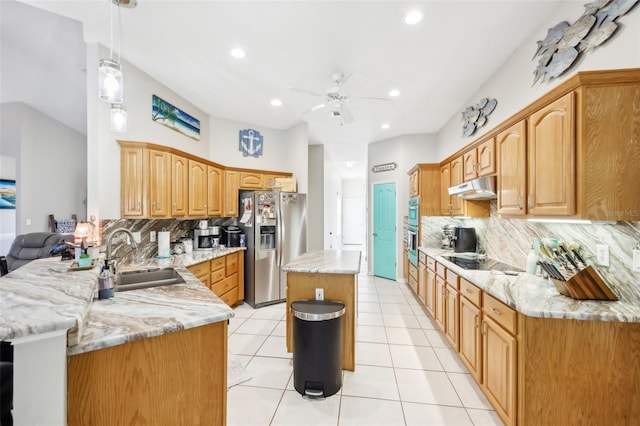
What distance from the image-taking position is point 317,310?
2098 mm

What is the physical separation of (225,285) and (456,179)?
3.48m

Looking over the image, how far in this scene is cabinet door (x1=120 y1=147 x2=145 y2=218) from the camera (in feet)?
9.18

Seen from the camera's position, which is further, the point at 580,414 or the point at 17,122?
the point at 17,122

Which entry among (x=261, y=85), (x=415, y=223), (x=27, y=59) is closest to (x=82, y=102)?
(x=27, y=59)

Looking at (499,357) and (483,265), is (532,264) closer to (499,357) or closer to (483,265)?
(483,265)

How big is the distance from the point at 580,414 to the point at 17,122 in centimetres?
803

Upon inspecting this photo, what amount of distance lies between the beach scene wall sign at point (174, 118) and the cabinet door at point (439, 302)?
12.9ft

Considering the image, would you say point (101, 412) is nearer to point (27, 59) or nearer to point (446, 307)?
point (446, 307)

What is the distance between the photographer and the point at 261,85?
342cm

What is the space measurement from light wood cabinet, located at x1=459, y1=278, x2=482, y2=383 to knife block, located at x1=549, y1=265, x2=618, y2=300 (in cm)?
58

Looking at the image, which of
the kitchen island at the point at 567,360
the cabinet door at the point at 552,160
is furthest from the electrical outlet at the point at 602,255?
the cabinet door at the point at 552,160

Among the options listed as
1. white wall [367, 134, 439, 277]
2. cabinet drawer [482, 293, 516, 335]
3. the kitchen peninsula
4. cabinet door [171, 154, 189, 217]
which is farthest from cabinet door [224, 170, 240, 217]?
cabinet drawer [482, 293, 516, 335]

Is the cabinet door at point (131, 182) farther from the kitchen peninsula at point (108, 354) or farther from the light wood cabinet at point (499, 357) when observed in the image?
the light wood cabinet at point (499, 357)

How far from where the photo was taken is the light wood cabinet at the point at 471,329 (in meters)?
2.08
